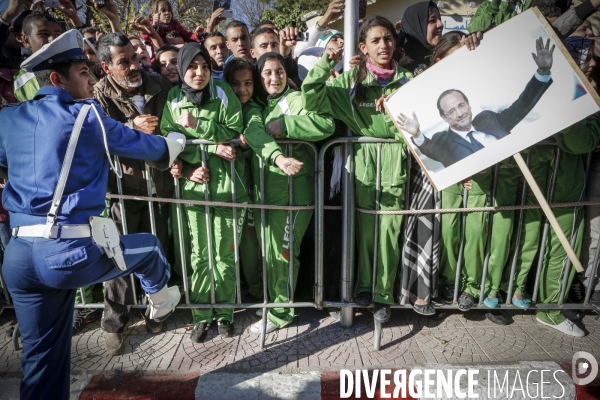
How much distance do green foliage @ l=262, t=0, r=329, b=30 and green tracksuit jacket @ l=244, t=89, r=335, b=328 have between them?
52.4 ft

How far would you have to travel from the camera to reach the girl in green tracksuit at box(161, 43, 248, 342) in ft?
10.1

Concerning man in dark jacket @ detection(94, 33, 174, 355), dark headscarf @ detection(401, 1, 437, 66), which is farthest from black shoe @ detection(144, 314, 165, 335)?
dark headscarf @ detection(401, 1, 437, 66)

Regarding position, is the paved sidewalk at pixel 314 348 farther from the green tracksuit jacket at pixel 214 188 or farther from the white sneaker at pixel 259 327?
the green tracksuit jacket at pixel 214 188

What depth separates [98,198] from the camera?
231cm

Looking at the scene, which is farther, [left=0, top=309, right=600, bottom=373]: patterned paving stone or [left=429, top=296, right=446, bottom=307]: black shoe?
[left=429, top=296, right=446, bottom=307]: black shoe

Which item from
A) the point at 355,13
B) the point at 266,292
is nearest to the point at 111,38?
the point at 355,13

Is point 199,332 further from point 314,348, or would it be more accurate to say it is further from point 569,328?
point 569,328

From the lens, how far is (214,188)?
316 cm

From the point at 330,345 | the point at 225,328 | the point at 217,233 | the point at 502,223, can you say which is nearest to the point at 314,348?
the point at 330,345

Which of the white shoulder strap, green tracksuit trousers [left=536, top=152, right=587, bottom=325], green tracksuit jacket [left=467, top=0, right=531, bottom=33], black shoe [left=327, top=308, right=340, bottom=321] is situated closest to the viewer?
→ the white shoulder strap

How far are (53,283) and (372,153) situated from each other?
219cm

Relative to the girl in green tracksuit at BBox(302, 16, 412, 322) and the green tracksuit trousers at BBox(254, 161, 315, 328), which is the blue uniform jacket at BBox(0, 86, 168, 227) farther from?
the girl in green tracksuit at BBox(302, 16, 412, 322)

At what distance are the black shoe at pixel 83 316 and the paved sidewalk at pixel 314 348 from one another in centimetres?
6

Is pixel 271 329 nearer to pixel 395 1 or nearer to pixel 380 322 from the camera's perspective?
pixel 380 322
